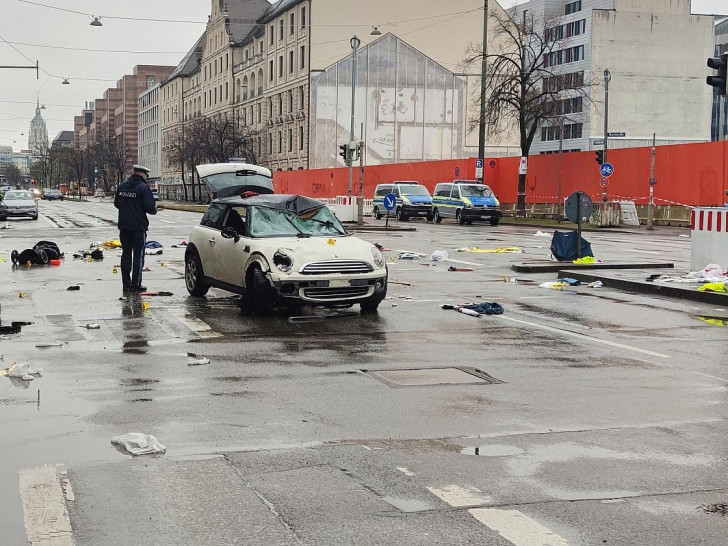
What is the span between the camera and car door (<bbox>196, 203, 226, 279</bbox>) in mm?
14203

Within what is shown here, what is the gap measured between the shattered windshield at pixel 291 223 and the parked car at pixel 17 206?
1463 inches

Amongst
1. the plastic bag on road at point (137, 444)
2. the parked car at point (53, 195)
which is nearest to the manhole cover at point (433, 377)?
the plastic bag on road at point (137, 444)

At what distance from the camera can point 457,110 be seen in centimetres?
8556

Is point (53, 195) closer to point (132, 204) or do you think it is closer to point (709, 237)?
point (132, 204)

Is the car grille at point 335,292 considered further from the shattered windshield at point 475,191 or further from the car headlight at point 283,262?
the shattered windshield at point 475,191

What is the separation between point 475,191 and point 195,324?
1406 inches

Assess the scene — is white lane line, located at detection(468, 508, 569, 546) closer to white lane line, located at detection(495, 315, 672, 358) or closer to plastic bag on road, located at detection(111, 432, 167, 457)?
plastic bag on road, located at detection(111, 432, 167, 457)

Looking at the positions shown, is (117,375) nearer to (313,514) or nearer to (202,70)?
(313,514)

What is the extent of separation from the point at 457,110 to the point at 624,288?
70.0m

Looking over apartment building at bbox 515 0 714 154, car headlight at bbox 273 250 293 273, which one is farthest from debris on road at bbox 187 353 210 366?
apartment building at bbox 515 0 714 154

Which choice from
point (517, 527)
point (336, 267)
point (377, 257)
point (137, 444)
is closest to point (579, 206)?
point (377, 257)

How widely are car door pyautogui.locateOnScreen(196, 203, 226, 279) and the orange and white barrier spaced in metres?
8.17

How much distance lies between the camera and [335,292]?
12.5m

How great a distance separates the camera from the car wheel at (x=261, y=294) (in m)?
12.5
